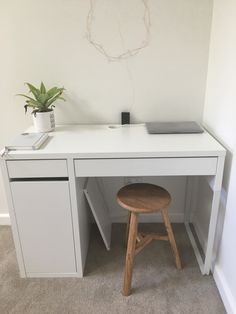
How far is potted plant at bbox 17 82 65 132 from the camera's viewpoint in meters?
1.61

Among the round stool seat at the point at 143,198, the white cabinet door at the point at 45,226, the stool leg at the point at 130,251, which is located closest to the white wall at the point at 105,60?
the round stool seat at the point at 143,198

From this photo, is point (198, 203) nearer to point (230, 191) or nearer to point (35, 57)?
point (230, 191)

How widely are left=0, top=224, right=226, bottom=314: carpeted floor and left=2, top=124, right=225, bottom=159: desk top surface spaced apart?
78cm

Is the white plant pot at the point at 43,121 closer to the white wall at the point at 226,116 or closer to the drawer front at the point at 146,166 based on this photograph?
the drawer front at the point at 146,166

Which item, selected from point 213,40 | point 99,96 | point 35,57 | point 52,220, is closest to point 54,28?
point 35,57

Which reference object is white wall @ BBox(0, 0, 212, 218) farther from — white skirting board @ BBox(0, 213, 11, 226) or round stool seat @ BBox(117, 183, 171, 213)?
white skirting board @ BBox(0, 213, 11, 226)

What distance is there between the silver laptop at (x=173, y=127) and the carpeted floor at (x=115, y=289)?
0.82 meters

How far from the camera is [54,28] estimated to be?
1.65m

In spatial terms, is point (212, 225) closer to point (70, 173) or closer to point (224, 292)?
point (224, 292)

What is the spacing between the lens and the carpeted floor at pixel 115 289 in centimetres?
139

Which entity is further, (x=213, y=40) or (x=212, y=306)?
(x=213, y=40)

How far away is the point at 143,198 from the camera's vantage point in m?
1.49

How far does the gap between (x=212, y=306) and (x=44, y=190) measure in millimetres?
1080

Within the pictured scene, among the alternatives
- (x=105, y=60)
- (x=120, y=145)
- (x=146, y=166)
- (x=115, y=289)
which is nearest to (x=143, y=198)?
(x=146, y=166)
